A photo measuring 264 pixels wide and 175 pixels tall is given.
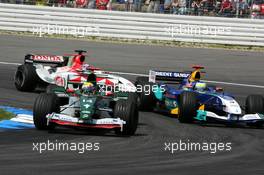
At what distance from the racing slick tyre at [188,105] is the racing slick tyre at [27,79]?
4.84 m

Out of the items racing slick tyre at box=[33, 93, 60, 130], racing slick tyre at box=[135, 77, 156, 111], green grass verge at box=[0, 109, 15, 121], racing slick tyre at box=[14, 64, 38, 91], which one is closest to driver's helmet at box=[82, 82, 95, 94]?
racing slick tyre at box=[33, 93, 60, 130]

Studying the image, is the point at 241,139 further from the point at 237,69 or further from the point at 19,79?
the point at 237,69

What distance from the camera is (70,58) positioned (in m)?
19.5

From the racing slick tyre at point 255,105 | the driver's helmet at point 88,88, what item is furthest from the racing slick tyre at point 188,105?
the driver's helmet at point 88,88

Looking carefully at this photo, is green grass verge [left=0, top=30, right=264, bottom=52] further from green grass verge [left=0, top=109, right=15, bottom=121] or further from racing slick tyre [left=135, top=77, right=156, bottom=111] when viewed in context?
green grass verge [left=0, top=109, right=15, bottom=121]

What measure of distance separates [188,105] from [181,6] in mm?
15923

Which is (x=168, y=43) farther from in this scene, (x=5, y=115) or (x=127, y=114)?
(x=127, y=114)

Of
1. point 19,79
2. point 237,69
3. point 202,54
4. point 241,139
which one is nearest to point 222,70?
point 237,69

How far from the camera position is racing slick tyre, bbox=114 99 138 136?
1395 cm

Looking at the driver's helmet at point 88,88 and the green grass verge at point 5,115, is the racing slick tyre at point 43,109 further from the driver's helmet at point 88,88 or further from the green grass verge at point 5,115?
the green grass verge at point 5,115

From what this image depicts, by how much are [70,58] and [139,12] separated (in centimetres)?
1237

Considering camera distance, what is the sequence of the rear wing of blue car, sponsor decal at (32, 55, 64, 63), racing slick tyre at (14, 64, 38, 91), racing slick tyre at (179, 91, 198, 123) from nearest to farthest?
racing slick tyre at (179, 91, 198, 123), the rear wing of blue car, racing slick tyre at (14, 64, 38, 91), sponsor decal at (32, 55, 64, 63)

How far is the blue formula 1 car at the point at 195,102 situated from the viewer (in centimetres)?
1592

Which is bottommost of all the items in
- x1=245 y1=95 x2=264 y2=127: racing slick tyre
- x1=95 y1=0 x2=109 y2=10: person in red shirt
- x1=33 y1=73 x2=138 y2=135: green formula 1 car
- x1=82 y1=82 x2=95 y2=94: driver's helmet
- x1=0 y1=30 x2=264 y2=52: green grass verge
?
x1=0 y1=30 x2=264 y2=52: green grass verge
